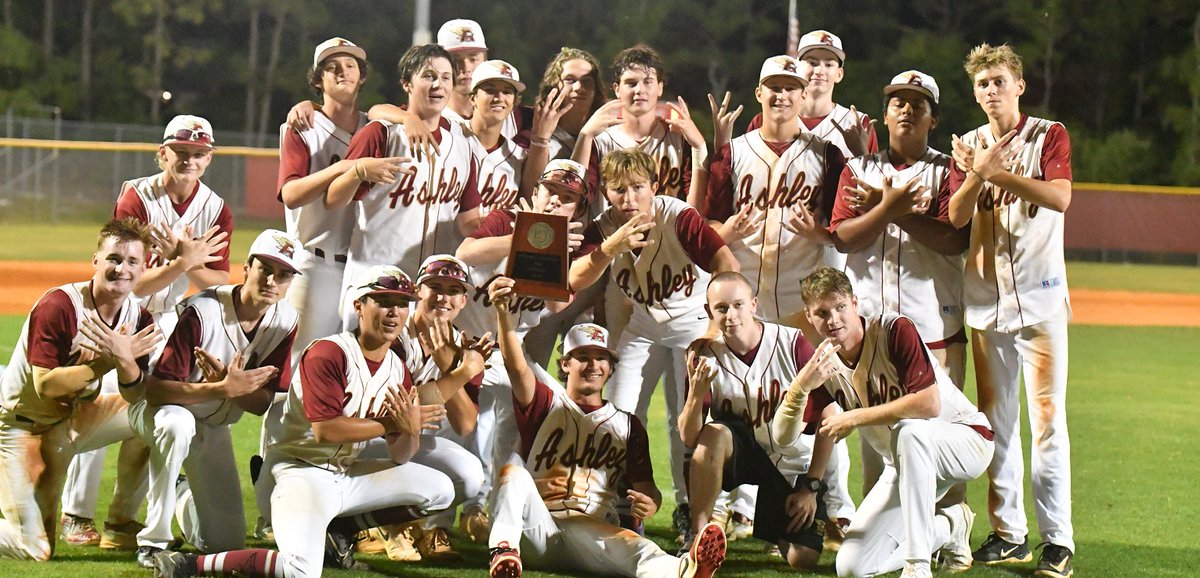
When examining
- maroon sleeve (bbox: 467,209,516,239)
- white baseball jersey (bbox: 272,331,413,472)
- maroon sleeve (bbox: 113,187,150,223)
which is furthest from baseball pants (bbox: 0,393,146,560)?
maroon sleeve (bbox: 467,209,516,239)

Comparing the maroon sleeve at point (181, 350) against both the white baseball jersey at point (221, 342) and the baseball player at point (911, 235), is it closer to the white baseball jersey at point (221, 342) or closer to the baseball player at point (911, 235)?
the white baseball jersey at point (221, 342)

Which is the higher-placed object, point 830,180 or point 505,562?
point 830,180

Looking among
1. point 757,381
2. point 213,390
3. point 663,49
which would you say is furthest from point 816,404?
point 663,49

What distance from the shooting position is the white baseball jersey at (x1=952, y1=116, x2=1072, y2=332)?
520 centimetres

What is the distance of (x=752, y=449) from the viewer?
5.20 m

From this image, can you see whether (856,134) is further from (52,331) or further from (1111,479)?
(52,331)

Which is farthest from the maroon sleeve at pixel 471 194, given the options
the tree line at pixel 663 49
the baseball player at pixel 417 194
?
the tree line at pixel 663 49

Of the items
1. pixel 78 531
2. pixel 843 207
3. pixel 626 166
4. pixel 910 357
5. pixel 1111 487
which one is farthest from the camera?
pixel 1111 487

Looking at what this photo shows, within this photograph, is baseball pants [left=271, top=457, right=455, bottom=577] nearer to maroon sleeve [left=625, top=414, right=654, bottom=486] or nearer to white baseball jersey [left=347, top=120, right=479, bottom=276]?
maroon sleeve [left=625, top=414, right=654, bottom=486]

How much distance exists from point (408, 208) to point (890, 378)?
85.0 inches

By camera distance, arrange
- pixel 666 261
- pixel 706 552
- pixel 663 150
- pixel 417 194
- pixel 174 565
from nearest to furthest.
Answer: pixel 706 552
pixel 174 565
pixel 666 261
pixel 417 194
pixel 663 150

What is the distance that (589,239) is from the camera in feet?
18.3

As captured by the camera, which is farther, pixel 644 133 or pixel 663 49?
pixel 663 49

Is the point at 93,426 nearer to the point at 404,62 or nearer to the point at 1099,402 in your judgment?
the point at 404,62
